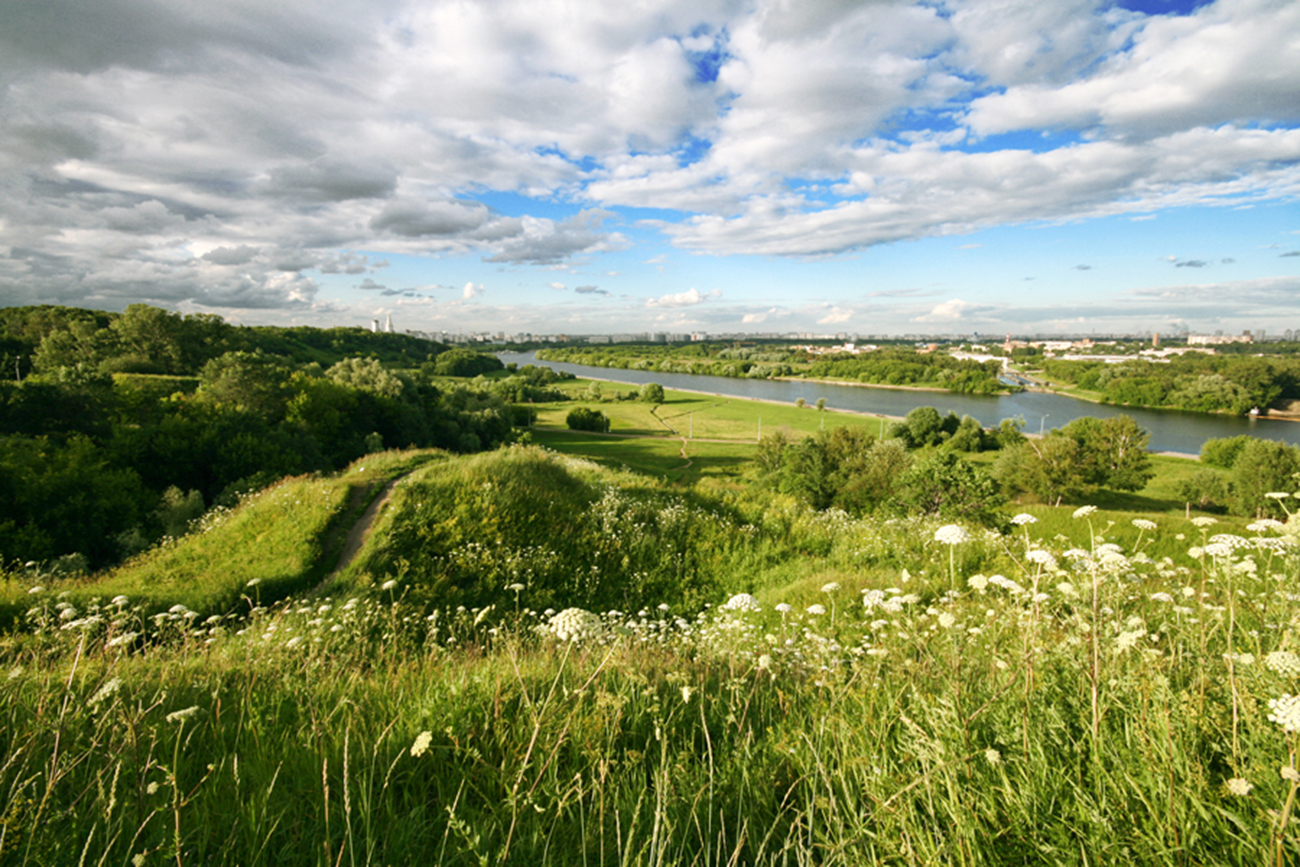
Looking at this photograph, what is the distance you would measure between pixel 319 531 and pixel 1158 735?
476 inches

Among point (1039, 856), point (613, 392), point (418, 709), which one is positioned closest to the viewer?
point (1039, 856)

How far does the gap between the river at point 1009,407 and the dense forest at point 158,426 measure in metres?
90.1

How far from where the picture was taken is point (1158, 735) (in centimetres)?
198

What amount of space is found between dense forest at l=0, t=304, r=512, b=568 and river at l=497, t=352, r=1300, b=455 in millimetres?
90133

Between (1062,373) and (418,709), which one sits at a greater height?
(418,709)

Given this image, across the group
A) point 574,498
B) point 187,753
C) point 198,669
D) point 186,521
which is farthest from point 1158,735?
point 186,521

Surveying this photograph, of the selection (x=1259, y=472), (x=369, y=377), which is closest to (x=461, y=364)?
(x=369, y=377)

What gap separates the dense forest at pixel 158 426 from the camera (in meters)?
14.9

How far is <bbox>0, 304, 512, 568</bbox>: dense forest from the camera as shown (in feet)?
48.9

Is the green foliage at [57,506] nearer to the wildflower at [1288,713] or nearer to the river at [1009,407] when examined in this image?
the wildflower at [1288,713]

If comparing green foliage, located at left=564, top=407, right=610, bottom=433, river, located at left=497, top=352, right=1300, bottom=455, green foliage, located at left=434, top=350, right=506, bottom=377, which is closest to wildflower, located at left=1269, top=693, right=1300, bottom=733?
green foliage, located at left=564, top=407, right=610, bottom=433

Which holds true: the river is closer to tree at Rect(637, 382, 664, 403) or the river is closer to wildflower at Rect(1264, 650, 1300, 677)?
tree at Rect(637, 382, 664, 403)

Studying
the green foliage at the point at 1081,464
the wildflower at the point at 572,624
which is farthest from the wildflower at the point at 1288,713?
the green foliage at the point at 1081,464

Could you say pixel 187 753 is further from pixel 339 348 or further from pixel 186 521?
pixel 339 348
